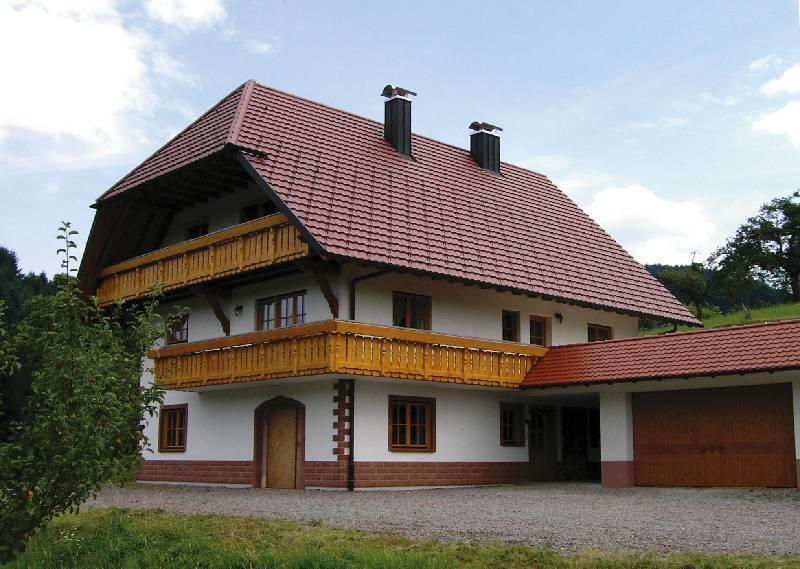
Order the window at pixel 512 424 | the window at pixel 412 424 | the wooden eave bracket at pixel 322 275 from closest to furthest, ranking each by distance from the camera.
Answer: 1. the wooden eave bracket at pixel 322 275
2. the window at pixel 412 424
3. the window at pixel 512 424

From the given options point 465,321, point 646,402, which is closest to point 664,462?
point 646,402

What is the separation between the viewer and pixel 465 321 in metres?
26.6

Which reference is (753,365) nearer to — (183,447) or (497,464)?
(497,464)

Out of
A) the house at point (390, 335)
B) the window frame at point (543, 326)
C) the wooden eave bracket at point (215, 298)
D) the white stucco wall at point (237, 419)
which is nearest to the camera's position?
the house at point (390, 335)

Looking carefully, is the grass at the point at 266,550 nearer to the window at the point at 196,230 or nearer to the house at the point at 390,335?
the house at the point at 390,335

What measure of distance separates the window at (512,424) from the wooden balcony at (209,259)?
7.94 meters

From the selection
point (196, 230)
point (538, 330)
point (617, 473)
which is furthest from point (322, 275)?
point (617, 473)

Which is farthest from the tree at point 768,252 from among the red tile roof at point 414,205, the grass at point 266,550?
the grass at point 266,550

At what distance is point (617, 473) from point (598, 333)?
7093 millimetres

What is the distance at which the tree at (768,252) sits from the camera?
69250 mm

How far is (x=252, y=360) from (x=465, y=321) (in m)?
5.86

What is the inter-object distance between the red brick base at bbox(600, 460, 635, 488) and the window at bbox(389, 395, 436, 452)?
421 cm

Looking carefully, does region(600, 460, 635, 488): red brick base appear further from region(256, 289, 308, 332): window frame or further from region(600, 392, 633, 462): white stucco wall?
region(256, 289, 308, 332): window frame

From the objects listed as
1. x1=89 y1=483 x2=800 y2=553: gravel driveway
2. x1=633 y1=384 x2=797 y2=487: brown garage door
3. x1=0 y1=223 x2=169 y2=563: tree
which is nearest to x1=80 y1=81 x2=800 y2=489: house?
x1=633 y1=384 x2=797 y2=487: brown garage door
